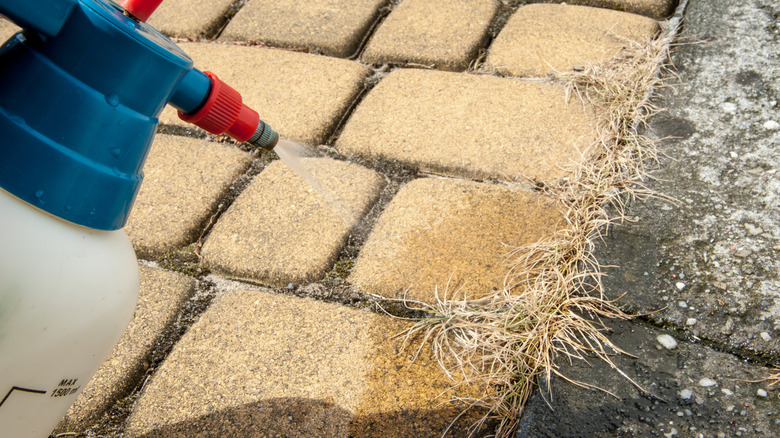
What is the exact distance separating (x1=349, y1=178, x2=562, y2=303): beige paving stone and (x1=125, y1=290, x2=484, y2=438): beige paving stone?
0.11 m

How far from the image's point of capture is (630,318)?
3.59 ft

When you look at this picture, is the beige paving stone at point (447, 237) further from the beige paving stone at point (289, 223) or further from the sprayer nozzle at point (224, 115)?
the sprayer nozzle at point (224, 115)

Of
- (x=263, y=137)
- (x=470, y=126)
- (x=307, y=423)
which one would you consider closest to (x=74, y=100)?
(x=263, y=137)

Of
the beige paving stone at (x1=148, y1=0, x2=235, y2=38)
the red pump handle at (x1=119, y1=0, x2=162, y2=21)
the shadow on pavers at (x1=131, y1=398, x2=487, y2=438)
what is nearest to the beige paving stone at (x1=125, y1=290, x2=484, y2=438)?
the shadow on pavers at (x1=131, y1=398, x2=487, y2=438)

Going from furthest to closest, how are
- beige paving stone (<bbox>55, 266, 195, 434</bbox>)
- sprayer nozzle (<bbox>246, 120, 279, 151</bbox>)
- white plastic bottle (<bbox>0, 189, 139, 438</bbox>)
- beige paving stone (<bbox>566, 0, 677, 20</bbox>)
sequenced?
beige paving stone (<bbox>566, 0, 677, 20</bbox>), beige paving stone (<bbox>55, 266, 195, 434</bbox>), sprayer nozzle (<bbox>246, 120, 279, 151</bbox>), white plastic bottle (<bbox>0, 189, 139, 438</bbox>)

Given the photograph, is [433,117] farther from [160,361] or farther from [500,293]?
[160,361]

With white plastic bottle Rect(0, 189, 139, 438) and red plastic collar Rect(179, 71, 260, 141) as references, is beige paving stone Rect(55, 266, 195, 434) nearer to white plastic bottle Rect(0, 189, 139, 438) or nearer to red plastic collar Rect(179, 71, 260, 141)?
white plastic bottle Rect(0, 189, 139, 438)

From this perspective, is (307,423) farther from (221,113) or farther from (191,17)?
(191,17)

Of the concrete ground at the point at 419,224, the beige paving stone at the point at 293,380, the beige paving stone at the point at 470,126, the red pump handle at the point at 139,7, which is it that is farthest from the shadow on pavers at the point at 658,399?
the red pump handle at the point at 139,7

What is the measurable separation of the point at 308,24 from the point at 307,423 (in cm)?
132

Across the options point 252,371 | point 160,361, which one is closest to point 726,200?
point 252,371

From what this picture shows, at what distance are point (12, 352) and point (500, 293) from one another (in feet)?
2.70

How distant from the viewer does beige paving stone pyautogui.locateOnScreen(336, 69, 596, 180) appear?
4.70 ft

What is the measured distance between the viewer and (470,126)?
1.52 metres
